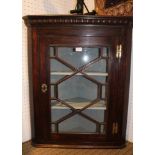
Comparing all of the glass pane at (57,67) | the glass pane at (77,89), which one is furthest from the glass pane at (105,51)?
the glass pane at (57,67)

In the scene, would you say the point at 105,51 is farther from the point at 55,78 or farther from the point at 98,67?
the point at 55,78

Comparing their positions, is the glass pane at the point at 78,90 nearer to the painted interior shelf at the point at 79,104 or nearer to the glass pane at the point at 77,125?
the painted interior shelf at the point at 79,104

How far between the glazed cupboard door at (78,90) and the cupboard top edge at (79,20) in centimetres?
11

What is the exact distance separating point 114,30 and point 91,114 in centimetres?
68

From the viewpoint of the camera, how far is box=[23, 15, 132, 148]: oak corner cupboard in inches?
55.4

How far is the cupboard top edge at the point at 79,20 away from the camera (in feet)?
4.42

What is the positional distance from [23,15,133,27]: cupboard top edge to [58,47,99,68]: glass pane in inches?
8.1

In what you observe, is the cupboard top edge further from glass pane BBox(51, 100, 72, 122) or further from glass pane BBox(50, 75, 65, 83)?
glass pane BBox(51, 100, 72, 122)

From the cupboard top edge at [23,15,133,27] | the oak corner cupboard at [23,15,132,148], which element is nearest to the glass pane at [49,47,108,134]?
the oak corner cupboard at [23,15,132,148]

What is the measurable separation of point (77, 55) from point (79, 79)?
194 millimetres

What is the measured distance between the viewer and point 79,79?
156 centimetres
